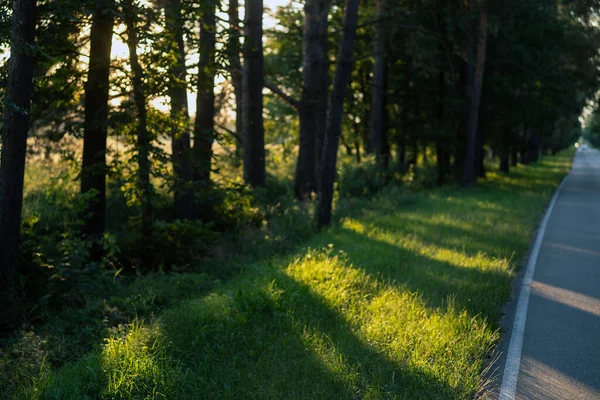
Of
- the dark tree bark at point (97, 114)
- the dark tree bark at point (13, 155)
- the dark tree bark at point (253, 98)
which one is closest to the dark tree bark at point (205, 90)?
the dark tree bark at point (97, 114)

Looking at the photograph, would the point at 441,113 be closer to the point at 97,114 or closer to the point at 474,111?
the point at 474,111

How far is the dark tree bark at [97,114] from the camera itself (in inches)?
410

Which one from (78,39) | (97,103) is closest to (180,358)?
(97,103)

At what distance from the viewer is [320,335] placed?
702 centimetres

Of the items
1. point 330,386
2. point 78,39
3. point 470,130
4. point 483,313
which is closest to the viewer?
point 330,386

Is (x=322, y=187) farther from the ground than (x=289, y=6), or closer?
closer

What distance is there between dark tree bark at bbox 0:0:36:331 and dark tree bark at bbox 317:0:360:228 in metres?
7.51

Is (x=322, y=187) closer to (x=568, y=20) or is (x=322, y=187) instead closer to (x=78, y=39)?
(x=78, y=39)

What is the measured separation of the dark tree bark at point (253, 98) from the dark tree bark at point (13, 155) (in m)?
8.68

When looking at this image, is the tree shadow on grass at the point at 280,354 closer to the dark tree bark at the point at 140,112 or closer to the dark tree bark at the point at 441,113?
the dark tree bark at the point at 140,112

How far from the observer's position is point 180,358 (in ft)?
20.3

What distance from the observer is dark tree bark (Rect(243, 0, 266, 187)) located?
16.9 meters

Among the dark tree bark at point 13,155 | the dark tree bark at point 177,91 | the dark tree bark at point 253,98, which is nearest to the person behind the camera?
the dark tree bark at point 13,155

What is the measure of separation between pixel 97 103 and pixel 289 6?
10987 mm
